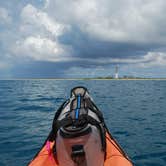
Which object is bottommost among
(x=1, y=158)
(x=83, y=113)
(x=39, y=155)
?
(x=1, y=158)

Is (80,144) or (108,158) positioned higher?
(80,144)

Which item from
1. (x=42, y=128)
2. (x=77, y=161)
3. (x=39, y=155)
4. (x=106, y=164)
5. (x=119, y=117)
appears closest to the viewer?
(x=77, y=161)

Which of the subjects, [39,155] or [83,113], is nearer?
[83,113]

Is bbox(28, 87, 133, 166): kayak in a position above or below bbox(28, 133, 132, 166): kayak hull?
above

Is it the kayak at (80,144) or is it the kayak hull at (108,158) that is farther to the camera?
the kayak hull at (108,158)

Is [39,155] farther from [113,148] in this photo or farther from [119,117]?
[119,117]

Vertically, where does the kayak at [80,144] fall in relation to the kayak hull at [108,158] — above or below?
above

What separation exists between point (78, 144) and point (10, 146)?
4.71m

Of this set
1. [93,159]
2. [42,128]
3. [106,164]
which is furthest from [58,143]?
[42,128]

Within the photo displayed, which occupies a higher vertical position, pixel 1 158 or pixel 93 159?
pixel 93 159

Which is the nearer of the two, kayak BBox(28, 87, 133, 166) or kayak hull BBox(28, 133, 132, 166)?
kayak BBox(28, 87, 133, 166)

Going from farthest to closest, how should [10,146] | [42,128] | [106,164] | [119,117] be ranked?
[119,117], [42,128], [10,146], [106,164]

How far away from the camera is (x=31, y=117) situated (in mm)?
13234

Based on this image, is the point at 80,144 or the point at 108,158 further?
the point at 108,158
